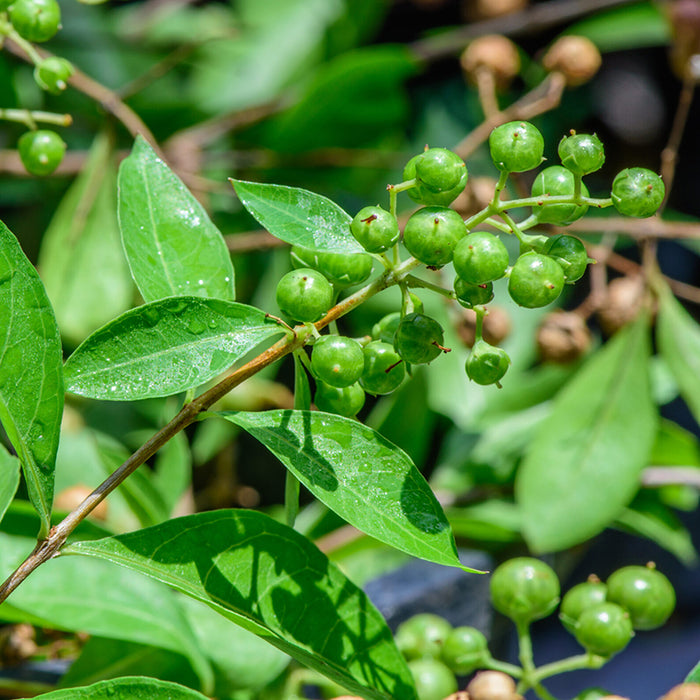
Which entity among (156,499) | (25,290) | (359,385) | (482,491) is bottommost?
(482,491)

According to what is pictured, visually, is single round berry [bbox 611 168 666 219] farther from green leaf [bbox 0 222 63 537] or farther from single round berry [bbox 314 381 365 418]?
green leaf [bbox 0 222 63 537]

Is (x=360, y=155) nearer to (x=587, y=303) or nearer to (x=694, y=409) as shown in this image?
(x=587, y=303)

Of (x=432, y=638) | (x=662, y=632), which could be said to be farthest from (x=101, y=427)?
(x=662, y=632)

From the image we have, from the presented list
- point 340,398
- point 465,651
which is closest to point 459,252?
point 340,398

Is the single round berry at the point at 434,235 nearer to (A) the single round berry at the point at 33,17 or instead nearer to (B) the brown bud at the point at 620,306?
(A) the single round berry at the point at 33,17

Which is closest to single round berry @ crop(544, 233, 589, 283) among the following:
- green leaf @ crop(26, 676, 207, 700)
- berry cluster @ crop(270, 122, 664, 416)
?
berry cluster @ crop(270, 122, 664, 416)

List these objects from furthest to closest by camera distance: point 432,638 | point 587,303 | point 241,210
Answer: point 241,210, point 587,303, point 432,638

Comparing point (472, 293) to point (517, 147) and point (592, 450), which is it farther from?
point (592, 450)
